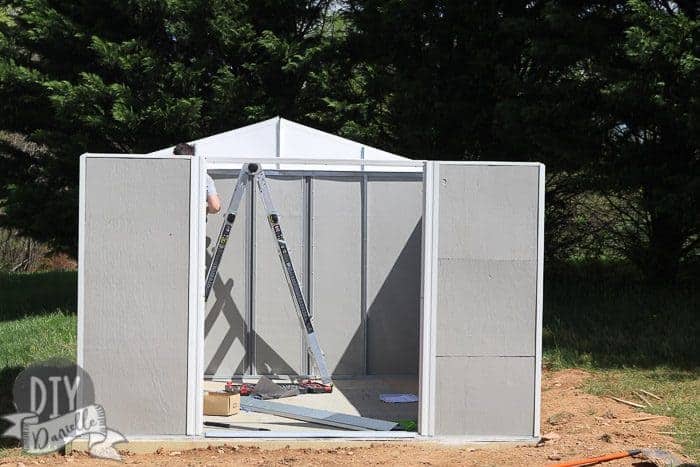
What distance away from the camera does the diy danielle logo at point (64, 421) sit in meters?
6.43

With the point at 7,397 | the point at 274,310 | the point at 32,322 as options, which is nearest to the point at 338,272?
the point at 274,310

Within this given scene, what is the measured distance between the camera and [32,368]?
926cm

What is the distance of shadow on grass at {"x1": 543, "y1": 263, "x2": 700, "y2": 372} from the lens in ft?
33.5

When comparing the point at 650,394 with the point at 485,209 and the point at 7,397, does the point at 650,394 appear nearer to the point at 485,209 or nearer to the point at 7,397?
the point at 485,209

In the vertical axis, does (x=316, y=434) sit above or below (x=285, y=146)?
below

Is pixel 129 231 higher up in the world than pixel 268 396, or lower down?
higher up

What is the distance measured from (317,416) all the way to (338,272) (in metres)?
2.28

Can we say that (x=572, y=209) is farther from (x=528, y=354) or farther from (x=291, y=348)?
(x=528, y=354)

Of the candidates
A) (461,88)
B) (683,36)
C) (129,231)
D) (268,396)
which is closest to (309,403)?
(268,396)

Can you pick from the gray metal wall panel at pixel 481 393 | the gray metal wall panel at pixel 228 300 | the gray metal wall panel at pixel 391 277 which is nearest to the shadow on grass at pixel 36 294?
the gray metal wall panel at pixel 228 300

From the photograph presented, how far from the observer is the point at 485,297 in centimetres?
666

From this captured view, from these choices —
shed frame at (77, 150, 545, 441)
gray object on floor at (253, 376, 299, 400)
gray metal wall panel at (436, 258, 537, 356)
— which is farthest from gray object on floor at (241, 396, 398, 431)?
gray metal wall panel at (436, 258, 537, 356)

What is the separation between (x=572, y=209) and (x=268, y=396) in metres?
8.65

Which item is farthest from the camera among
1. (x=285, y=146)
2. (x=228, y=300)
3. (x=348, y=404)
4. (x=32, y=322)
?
(x=32, y=322)
